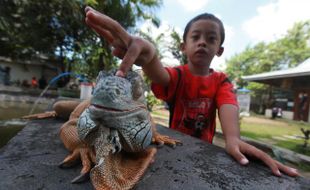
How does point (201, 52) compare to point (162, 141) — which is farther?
point (201, 52)

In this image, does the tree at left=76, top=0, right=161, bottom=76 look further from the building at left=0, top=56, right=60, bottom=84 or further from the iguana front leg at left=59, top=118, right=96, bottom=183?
the building at left=0, top=56, right=60, bottom=84

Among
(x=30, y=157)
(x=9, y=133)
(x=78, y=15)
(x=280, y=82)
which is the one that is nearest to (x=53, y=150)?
(x=30, y=157)

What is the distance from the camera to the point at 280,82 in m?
7.28

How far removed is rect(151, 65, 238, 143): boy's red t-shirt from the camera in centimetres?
168

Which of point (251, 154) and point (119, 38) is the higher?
point (119, 38)

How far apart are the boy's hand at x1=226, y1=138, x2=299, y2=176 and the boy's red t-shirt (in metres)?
0.46

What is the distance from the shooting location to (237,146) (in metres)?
1.20

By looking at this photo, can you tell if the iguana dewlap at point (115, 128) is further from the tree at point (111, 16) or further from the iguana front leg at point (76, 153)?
the tree at point (111, 16)

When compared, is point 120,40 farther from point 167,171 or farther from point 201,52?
point 201,52

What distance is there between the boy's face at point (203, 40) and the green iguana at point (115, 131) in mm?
826

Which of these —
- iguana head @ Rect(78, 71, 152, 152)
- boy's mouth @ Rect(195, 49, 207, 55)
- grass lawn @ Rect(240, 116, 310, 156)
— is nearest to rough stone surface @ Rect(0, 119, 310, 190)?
iguana head @ Rect(78, 71, 152, 152)

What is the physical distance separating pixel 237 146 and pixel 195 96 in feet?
1.95

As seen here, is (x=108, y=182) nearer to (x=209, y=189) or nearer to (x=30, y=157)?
(x=209, y=189)

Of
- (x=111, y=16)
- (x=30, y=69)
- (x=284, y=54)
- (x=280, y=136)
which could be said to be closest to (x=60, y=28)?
(x=111, y=16)
